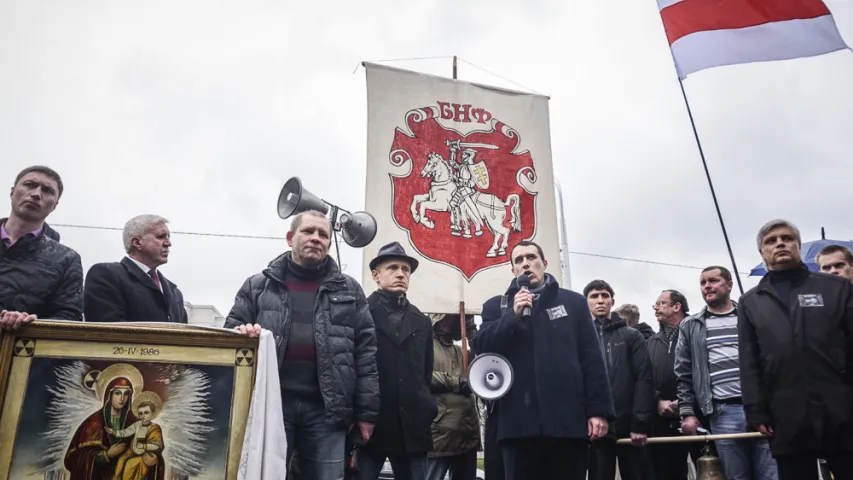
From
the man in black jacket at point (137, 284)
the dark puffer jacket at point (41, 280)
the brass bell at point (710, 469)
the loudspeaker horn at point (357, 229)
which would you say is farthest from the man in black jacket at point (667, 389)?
the dark puffer jacket at point (41, 280)

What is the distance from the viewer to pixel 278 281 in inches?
146

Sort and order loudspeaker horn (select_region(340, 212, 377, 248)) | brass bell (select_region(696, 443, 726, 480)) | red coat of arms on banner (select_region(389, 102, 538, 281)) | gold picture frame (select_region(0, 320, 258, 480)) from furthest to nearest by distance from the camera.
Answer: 1. red coat of arms on banner (select_region(389, 102, 538, 281))
2. loudspeaker horn (select_region(340, 212, 377, 248))
3. brass bell (select_region(696, 443, 726, 480))
4. gold picture frame (select_region(0, 320, 258, 480))

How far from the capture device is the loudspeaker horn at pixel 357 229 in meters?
6.65

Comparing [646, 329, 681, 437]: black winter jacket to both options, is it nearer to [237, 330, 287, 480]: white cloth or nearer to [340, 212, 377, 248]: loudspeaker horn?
[340, 212, 377, 248]: loudspeaker horn

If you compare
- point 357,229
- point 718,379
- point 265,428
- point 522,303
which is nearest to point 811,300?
point 718,379

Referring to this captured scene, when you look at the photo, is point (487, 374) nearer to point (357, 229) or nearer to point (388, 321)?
point (388, 321)

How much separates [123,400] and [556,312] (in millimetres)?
2337

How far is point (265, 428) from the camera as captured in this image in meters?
3.02

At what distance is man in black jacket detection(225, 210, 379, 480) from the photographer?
3479mm

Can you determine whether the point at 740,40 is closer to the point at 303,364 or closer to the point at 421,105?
the point at 421,105

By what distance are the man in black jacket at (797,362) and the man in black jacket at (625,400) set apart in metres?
1.28

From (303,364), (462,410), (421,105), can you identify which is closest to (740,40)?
(421,105)

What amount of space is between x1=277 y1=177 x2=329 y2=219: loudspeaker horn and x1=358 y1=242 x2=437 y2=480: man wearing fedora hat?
2069 mm

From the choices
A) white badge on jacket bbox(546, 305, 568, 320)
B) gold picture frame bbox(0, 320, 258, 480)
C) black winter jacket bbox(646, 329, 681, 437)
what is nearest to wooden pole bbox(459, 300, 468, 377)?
black winter jacket bbox(646, 329, 681, 437)
